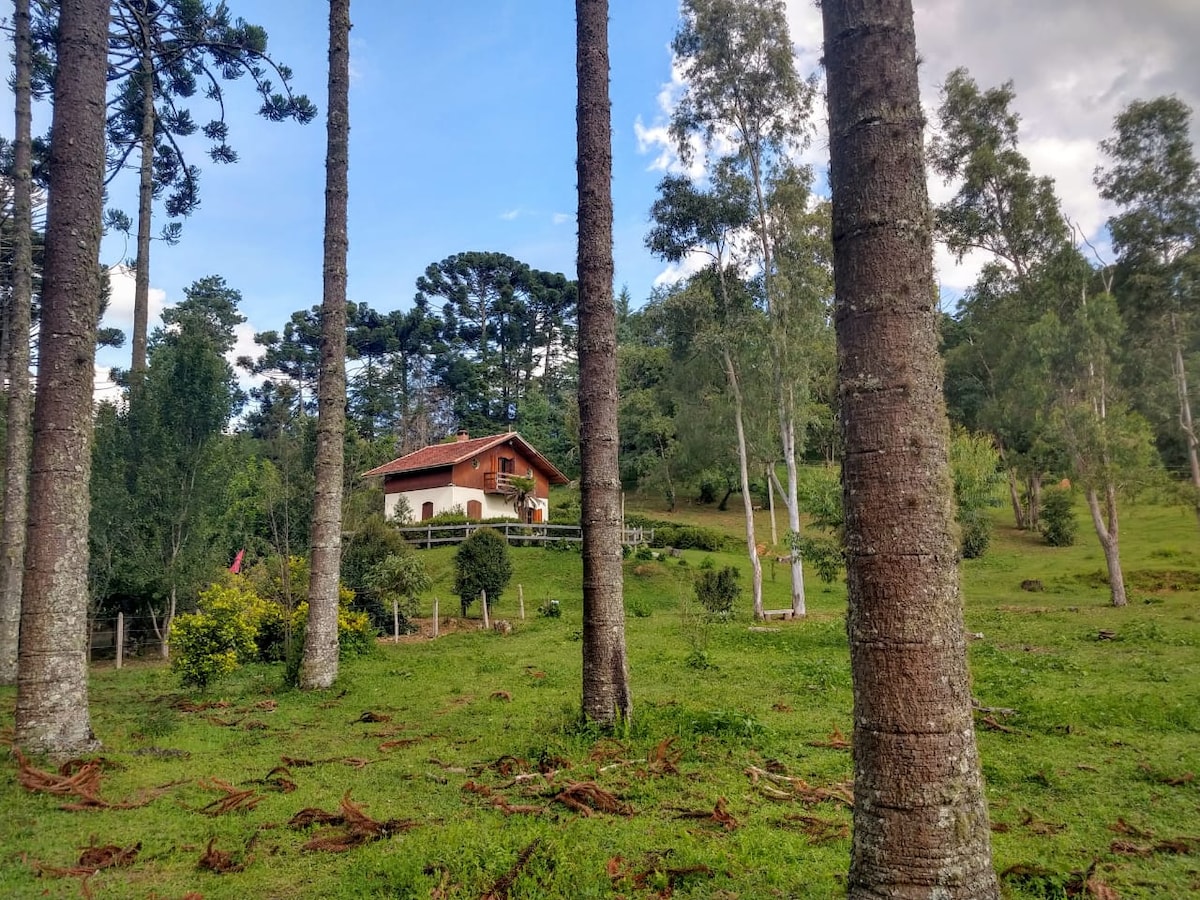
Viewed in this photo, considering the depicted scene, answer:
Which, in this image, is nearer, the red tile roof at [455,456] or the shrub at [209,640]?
the shrub at [209,640]

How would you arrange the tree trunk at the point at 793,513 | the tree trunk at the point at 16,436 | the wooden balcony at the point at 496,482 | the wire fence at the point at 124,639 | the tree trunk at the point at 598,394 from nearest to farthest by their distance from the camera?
the tree trunk at the point at 598,394
the tree trunk at the point at 16,436
the wire fence at the point at 124,639
the tree trunk at the point at 793,513
the wooden balcony at the point at 496,482

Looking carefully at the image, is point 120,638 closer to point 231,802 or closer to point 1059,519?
point 231,802

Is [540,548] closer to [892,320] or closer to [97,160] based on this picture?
[97,160]

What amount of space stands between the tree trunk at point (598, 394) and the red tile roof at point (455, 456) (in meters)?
30.2

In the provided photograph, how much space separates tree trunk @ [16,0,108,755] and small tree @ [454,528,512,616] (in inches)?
532

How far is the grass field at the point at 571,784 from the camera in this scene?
12.9ft

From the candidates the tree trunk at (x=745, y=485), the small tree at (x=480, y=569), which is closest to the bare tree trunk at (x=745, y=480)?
the tree trunk at (x=745, y=485)

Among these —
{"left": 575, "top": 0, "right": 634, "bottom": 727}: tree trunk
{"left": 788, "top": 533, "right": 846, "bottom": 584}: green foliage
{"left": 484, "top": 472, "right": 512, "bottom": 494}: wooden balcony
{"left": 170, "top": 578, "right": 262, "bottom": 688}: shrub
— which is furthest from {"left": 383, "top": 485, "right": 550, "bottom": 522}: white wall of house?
{"left": 575, "top": 0, "right": 634, "bottom": 727}: tree trunk

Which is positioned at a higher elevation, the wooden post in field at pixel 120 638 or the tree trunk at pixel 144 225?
the tree trunk at pixel 144 225

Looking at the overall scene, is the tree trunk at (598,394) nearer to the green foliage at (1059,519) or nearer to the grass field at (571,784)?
the grass field at (571,784)

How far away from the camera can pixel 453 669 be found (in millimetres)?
12336

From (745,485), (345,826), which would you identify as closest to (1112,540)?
(745,485)

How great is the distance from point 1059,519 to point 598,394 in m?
35.5

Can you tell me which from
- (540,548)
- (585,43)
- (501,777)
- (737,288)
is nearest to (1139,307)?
(737,288)
